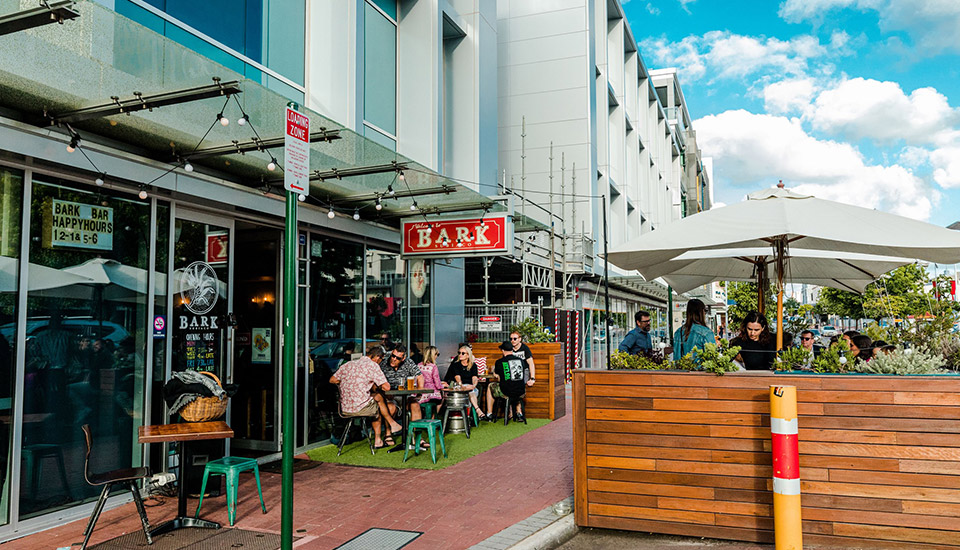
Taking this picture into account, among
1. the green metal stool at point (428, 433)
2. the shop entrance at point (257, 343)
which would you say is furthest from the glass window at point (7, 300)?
the green metal stool at point (428, 433)

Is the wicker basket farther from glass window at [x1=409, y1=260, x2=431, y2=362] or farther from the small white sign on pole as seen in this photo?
glass window at [x1=409, y1=260, x2=431, y2=362]

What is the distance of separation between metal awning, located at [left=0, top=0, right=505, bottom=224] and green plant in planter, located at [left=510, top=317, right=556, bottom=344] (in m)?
5.09

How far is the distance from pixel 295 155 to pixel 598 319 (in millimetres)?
23820

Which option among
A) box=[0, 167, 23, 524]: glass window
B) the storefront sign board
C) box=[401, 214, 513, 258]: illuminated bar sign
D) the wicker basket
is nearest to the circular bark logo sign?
the wicker basket

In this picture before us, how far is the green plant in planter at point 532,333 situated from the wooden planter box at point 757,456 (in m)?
7.07

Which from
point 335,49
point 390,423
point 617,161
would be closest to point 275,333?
point 390,423

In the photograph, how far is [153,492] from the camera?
6906 millimetres

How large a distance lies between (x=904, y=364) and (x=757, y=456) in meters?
1.30

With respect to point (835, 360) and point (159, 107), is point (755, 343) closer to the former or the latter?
point (835, 360)

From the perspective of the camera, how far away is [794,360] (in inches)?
226

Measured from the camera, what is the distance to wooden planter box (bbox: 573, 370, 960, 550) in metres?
4.97

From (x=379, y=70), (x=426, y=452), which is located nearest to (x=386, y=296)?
(x=426, y=452)

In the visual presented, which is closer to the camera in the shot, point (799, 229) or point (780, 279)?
point (799, 229)

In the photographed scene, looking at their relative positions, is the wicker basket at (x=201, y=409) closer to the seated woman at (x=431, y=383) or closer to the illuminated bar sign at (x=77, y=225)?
the illuminated bar sign at (x=77, y=225)
